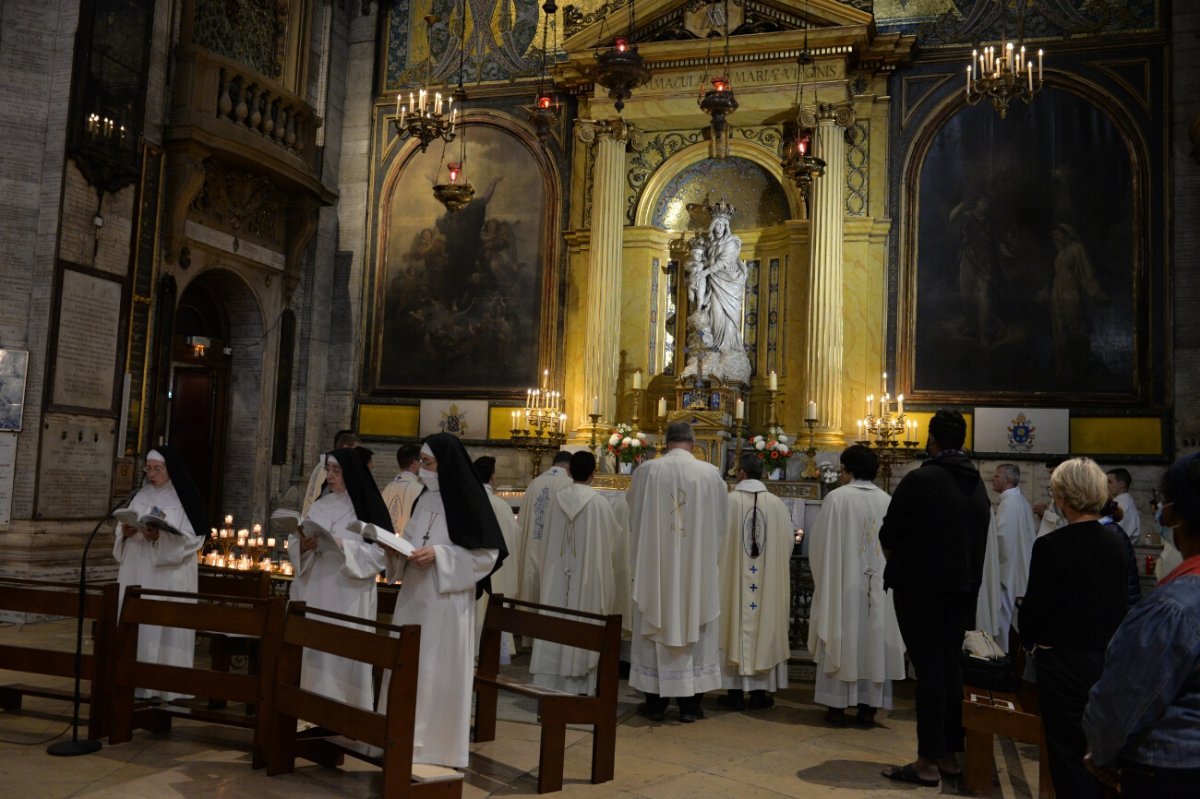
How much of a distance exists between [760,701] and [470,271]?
30.5ft

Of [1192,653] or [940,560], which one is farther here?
[940,560]

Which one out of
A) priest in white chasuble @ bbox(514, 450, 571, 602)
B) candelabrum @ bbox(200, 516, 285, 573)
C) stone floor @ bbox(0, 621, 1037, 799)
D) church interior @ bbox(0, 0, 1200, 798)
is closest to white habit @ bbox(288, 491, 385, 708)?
stone floor @ bbox(0, 621, 1037, 799)

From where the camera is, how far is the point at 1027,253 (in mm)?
13195

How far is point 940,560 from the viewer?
19.0 feet

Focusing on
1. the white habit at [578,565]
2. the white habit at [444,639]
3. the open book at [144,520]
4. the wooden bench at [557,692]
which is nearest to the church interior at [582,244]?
the white habit at [578,565]

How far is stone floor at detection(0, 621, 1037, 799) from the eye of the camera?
5309 mm

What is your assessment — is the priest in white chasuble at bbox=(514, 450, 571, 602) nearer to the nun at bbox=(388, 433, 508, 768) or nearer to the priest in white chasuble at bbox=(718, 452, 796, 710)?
the priest in white chasuble at bbox=(718, 452, 796, 710)

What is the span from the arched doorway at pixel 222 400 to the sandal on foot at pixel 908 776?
10.7 m

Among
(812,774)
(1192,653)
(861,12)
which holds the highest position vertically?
(861,12)

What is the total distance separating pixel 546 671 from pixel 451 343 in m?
8.36

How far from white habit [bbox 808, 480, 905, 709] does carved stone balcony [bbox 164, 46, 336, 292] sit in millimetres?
8724

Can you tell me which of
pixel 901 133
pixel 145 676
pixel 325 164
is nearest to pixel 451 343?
pixel 325 164

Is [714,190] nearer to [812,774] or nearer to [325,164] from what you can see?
[325,164]

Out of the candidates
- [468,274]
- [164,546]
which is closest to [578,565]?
[164,546]
